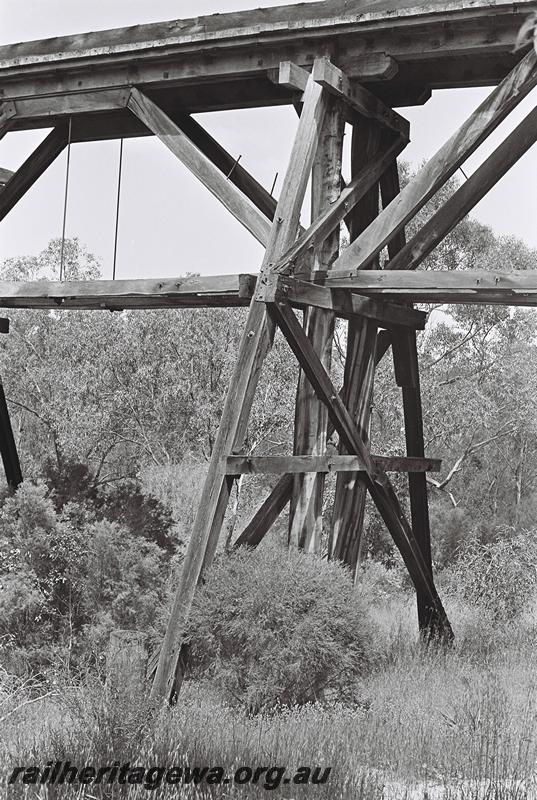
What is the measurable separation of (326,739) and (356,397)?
14.0 feet

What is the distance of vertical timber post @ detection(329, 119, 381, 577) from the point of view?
10207 millimetres

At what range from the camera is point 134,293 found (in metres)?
10.0

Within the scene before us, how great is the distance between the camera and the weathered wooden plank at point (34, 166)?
11656 mm

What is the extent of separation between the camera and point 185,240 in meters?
37.5

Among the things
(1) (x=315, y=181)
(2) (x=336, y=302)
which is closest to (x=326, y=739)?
(2) (x=336, y=302)

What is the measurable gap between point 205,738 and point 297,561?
6.56ft

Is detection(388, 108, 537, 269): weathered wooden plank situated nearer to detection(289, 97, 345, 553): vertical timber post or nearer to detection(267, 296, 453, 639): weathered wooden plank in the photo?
detection(289, 97, 345, 553): vertical timber post

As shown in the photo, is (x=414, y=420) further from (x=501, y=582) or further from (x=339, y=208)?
(x=501, y=582)

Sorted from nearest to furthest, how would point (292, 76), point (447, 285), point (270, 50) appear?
point (447, 285), point (292, 76), point (270, 50)

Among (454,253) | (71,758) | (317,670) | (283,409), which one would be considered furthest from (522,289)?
(454,253)

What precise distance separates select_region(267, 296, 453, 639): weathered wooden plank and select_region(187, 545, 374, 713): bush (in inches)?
56.5

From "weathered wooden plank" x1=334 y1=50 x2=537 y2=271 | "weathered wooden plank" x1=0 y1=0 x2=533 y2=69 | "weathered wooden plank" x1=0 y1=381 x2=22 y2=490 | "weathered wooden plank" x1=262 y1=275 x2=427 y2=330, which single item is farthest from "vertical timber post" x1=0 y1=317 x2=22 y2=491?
"weathered wooden plank" x1=334 y1=50 x2=537 y2=271

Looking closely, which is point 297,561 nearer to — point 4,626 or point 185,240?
point 4,626

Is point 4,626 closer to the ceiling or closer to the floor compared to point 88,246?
closer to the floor
